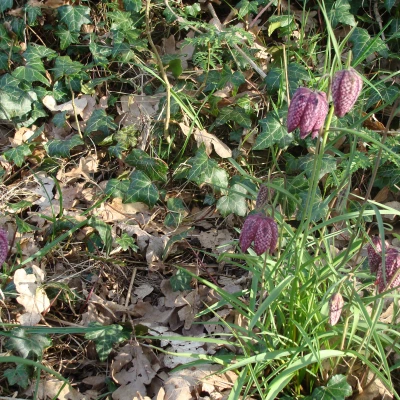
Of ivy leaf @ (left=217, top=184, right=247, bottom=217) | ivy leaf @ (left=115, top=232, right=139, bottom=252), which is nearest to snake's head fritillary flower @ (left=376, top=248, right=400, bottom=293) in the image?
ivy leaf @ (left=217, top=184, right=247, bottom=217)

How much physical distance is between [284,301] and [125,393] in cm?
59

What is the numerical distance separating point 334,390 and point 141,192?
1.13 m

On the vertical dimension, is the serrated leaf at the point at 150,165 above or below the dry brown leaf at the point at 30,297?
above

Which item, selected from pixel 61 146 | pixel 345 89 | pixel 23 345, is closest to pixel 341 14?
pixel 61 146

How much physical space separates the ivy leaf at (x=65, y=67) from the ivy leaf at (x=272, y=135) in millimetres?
960

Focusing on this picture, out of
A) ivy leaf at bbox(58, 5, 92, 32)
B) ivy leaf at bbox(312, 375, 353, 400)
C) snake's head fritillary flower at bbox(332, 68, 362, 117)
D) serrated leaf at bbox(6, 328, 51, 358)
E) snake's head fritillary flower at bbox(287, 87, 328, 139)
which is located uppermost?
snake's head fritillary flower at bbox(332, 68, 362, 117)

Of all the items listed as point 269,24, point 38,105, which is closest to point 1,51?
point 38,105

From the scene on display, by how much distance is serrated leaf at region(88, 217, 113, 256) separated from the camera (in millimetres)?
2244

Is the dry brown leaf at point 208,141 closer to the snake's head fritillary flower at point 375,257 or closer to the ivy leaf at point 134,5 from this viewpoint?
the ivy leaf at point 134,5

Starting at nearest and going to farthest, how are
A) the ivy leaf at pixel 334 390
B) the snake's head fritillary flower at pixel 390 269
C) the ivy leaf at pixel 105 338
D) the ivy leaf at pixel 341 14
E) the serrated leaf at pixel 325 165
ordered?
1. the snake's head fritillary flower at pixel 390 269
2. the ivy leaf at pixel 334 390
3. the ivy leaf at pixel 105 338
4. the serrated leaf at pixel 325 165
5. the ivy leaf at pixel 341 14

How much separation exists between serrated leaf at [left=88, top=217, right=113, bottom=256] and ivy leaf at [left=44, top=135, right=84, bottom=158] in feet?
1.41

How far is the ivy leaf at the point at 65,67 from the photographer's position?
2.77 metres

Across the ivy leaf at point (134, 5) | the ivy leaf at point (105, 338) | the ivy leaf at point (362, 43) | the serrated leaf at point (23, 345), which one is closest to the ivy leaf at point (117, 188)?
the ivy leaf at point (105, 338)

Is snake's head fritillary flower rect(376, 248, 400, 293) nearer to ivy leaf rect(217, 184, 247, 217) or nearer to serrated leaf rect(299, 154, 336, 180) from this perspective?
serrated leaf rect(299, 154, 336, 180)
